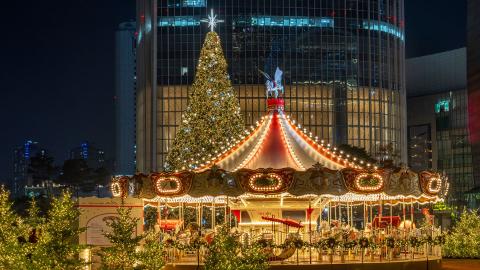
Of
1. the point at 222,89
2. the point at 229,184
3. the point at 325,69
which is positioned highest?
the point at 325,69

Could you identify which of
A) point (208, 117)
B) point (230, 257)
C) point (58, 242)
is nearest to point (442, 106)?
point (208, 117)

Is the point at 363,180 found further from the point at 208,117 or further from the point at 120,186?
the point at 208,117

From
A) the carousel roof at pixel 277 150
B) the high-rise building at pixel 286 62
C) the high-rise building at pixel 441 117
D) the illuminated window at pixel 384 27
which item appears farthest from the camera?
the high-rise building at pixel 441 117

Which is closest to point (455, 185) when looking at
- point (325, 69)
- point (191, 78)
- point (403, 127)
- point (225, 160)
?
point (403, 127)

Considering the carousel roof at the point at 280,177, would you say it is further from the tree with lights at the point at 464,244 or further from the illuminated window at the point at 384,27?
the illuminated window at the point at 384,27

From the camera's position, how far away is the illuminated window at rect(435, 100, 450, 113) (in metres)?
150

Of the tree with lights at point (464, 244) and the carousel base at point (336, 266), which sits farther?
the tree with lights at point (464, 244)

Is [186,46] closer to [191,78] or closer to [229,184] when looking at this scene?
[191,78]

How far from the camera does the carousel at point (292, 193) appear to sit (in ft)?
114

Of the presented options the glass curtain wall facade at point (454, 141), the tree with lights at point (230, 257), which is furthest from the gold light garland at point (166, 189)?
the glass curtain wall facade at point (454, 141)

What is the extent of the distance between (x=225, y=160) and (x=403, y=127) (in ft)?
274

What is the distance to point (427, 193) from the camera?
3716 cm

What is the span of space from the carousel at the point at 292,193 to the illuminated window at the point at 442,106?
110893mm

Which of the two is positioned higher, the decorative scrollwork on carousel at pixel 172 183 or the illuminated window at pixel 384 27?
the illuminated window at pixel 384 27
